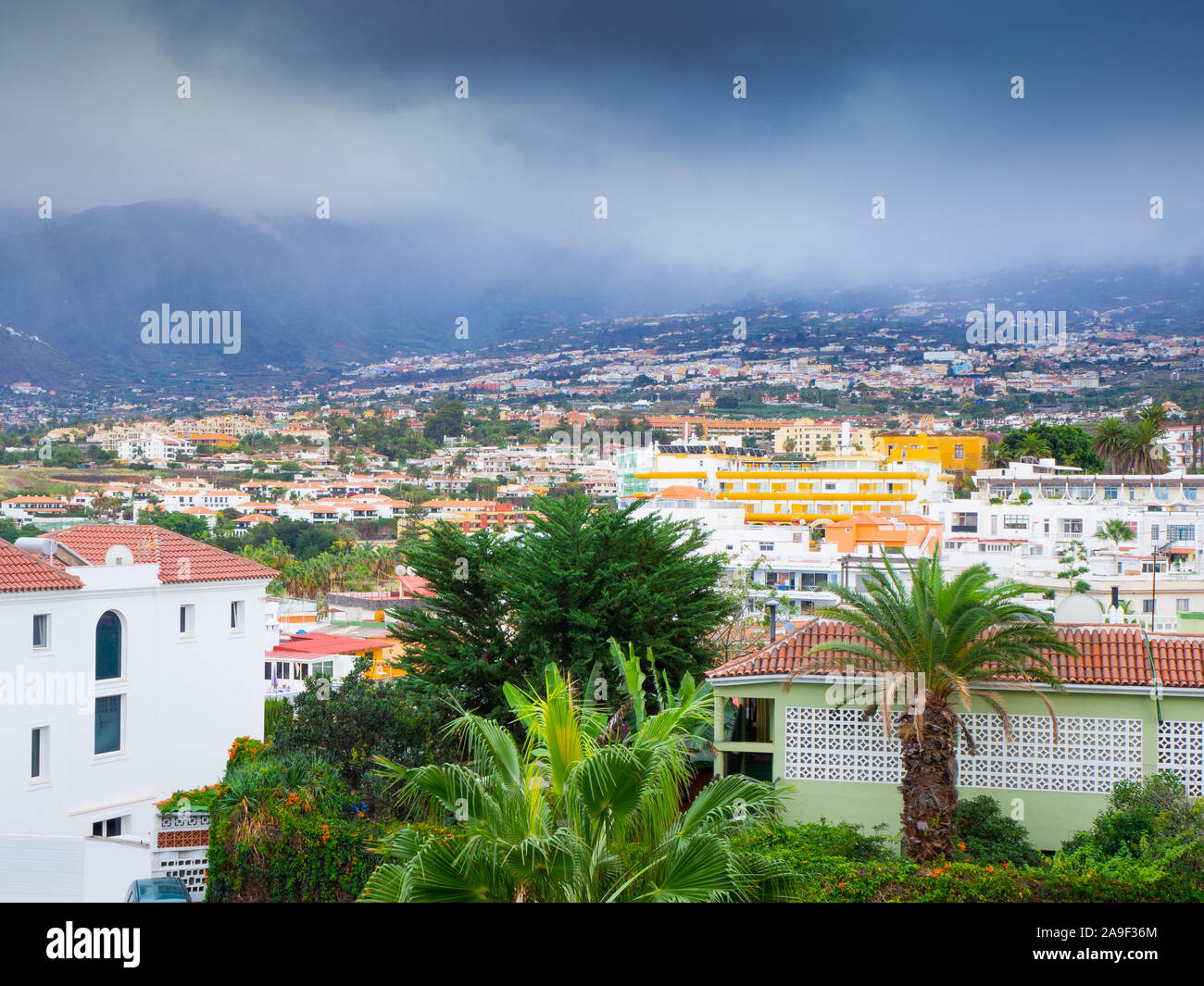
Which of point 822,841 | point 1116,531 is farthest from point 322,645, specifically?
point 1116,531

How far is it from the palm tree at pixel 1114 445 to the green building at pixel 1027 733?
50.8m

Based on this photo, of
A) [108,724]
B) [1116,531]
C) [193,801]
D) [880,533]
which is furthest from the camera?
[880,533]

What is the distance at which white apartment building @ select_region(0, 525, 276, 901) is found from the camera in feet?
33.0

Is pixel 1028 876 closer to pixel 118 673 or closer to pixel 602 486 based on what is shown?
pixel 118 673

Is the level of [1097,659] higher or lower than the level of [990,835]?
higher

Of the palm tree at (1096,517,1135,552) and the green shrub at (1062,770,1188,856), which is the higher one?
the palm tree at (1096,517,1135,552)

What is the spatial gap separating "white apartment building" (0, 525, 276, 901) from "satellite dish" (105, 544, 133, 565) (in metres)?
0.01

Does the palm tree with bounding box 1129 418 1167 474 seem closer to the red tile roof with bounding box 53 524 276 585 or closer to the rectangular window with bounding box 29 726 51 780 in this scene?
the red tile roof with bounding box 53 524 276 585

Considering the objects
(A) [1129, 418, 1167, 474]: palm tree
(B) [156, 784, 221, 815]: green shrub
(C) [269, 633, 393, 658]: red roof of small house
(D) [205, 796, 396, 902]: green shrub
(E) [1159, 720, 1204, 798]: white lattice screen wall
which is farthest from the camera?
(A) [1129, 418, 1167, 474]: palm tree

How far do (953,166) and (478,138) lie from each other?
192ft

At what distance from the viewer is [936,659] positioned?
668 centimetres

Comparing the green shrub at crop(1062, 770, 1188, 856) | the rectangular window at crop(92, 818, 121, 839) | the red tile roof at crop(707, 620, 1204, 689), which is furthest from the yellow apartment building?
the green shrub at crop(1062, 770, 1188, 856)

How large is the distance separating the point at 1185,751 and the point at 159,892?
22.3ft

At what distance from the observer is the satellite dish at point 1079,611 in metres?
7.56
